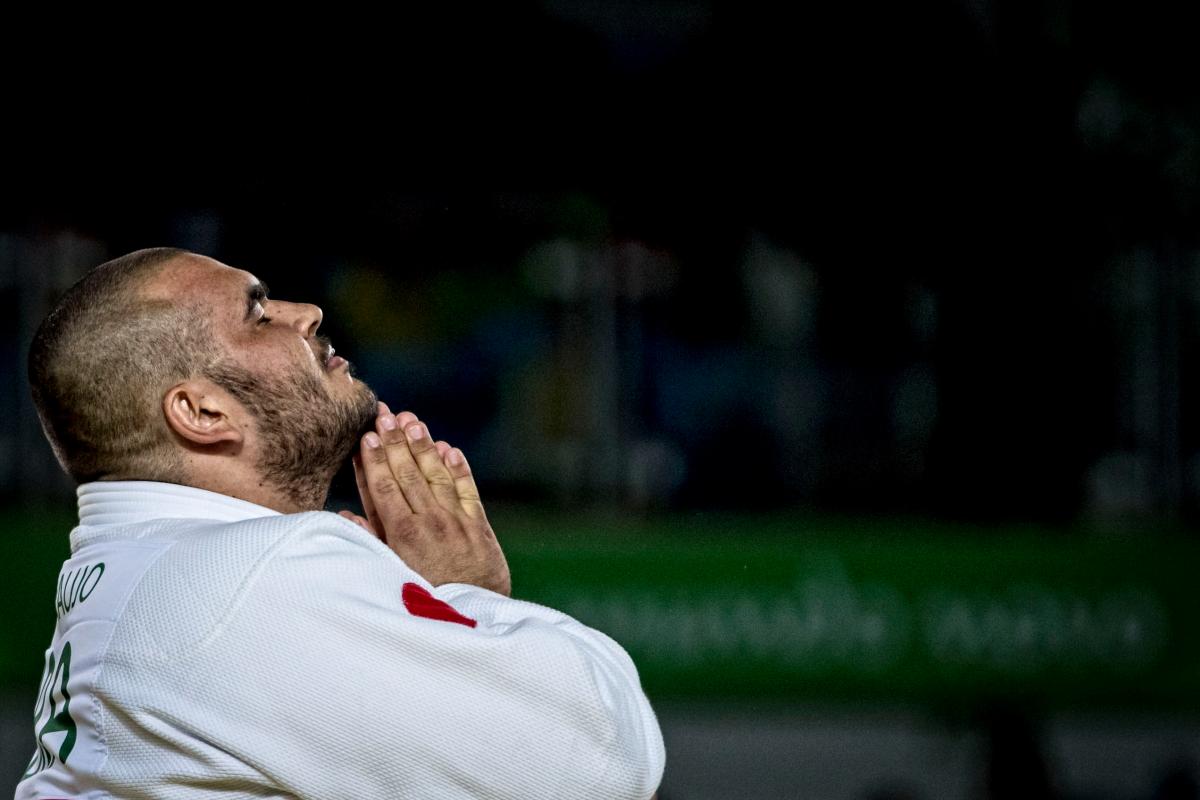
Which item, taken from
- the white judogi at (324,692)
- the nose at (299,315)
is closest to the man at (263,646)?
the white judogi at (324,692)

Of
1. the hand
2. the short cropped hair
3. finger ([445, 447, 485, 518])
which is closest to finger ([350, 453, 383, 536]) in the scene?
the hand

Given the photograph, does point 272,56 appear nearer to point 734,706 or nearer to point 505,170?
point 505,170

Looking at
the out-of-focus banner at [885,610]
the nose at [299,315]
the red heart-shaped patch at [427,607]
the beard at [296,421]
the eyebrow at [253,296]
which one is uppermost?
the eyebrow at [253,296]

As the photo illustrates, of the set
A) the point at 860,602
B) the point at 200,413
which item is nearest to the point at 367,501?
the point at 200,413

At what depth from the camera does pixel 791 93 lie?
7750mm

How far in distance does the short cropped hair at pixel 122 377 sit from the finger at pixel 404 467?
269mm

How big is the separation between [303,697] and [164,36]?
6.34 meters

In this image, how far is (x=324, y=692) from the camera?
1701 millimetres

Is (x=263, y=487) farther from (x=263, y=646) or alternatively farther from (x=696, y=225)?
(x=696, y=225)

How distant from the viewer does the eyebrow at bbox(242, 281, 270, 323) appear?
2.12 meters

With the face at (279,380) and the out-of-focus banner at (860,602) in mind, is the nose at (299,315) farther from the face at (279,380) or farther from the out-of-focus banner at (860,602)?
the out-of-focus banner at (860,602)

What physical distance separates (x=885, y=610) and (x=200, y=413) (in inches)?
184

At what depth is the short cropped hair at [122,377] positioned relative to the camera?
2037 millimetres

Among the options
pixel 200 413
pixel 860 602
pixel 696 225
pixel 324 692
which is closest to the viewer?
pixel 324 692
